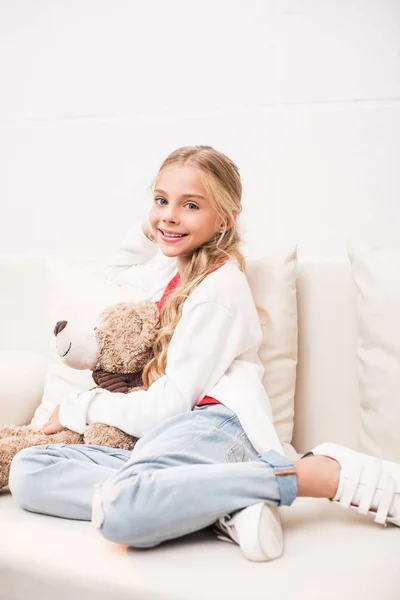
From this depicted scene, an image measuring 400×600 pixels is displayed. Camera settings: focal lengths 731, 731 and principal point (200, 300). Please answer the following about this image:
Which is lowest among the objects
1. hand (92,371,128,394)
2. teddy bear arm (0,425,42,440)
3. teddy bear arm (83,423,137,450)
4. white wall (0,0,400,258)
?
teddy bear arm (0,425,42,440)

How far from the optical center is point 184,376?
4.23 ft

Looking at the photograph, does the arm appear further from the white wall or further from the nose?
the white wall

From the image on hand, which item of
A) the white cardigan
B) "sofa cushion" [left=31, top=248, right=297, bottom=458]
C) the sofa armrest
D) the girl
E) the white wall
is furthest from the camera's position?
the white wall

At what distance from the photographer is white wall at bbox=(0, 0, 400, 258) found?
1769 mm

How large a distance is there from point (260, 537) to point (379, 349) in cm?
56

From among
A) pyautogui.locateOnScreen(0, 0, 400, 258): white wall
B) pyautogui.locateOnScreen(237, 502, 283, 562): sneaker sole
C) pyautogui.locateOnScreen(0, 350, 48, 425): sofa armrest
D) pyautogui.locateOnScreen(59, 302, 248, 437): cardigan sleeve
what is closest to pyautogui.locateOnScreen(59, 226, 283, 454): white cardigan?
pyautogui.locateOnScreen(59, 302, 248, 437): cardigan sleeve

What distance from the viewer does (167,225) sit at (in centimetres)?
144

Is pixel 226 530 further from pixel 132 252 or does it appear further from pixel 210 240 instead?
pixel 132 252

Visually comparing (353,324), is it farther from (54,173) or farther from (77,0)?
(77,0)

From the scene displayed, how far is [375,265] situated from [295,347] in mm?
240

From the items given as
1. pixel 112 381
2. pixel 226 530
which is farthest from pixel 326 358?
pixel 226 530

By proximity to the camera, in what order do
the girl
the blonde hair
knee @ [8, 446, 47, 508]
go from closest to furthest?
the girl
knee @ [8, 446, 47, 508]
the blonde hair

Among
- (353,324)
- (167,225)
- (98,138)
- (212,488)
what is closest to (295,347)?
(353,324)

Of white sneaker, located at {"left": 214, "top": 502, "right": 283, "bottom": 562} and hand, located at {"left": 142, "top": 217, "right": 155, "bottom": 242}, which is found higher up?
hand, located at {"left": 142, "top": 217, "right": 155, "bottom": 242}
